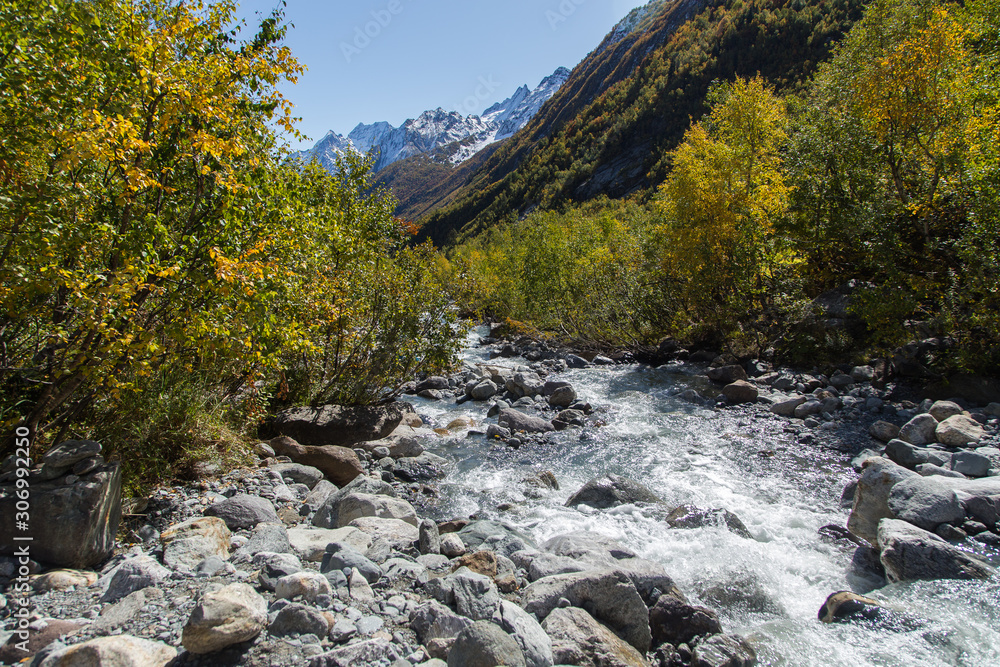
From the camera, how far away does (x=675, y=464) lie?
962 centimetres

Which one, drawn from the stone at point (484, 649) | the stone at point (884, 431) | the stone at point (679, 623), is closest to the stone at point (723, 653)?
the stone at point (679, 623)

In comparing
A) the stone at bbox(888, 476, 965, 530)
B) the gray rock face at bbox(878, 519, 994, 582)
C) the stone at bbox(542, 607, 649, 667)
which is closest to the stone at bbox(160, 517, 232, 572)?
the stone at bbox(542, 607, 649, 667)

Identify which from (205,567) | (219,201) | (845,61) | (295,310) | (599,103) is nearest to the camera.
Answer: (205,567)

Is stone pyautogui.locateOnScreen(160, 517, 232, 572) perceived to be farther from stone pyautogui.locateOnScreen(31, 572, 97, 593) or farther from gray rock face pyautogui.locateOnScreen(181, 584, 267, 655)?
gray rock face pyautogui.locateOnScreen(181, 584, 267, 655)

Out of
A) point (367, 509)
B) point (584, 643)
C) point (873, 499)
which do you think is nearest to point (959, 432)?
point (873, 499)

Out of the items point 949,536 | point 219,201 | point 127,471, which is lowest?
point 949,536

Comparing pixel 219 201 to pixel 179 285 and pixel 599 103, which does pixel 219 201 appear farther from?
pixel 599 103

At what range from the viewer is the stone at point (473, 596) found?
4070mm

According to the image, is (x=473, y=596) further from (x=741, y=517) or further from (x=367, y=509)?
(x=741, y=517)

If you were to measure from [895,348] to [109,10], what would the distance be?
16.9 meters

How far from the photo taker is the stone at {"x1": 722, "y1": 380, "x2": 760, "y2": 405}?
43.4 ft

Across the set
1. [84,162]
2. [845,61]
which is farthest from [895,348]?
[84,162]

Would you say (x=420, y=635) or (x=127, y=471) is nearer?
(x=420, y=635)

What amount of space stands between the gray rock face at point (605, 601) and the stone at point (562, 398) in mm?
9865
